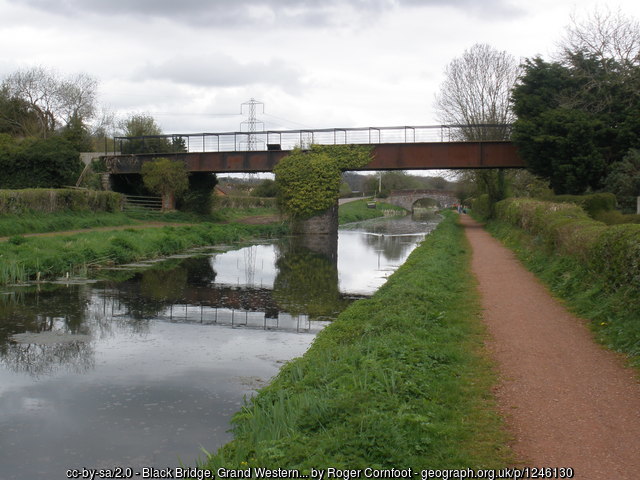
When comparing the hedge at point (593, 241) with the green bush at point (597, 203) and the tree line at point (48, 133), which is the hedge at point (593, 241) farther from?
the tree line at point (48, 133)

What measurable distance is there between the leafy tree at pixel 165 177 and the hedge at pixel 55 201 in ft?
8.52

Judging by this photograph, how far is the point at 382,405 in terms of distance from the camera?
235 inches

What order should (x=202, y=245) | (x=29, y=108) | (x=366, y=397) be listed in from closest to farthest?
(x=366, y=397) → (x=202, y=245) → (x=29, y=108)

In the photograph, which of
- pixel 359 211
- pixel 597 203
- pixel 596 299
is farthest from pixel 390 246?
pixel 359 211

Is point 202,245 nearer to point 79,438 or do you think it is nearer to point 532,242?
point 532,242

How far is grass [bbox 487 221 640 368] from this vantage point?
8352 mm

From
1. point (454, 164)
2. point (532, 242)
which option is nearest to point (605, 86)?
point (454, 164)

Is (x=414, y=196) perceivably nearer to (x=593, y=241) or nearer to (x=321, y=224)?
(x=321, y=224)

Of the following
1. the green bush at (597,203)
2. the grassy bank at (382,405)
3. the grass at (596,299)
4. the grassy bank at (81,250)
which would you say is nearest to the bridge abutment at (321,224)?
the grassy bank at (81,250)

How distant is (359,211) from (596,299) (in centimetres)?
6897

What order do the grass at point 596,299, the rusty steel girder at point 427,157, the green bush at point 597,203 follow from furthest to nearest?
the rusty steel girder at point 427,157, the green bush at point 597,203, the grass at point 596,299

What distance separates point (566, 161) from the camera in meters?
30.8

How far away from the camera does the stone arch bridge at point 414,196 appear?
9844 cm

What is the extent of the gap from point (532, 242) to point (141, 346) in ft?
45.7
